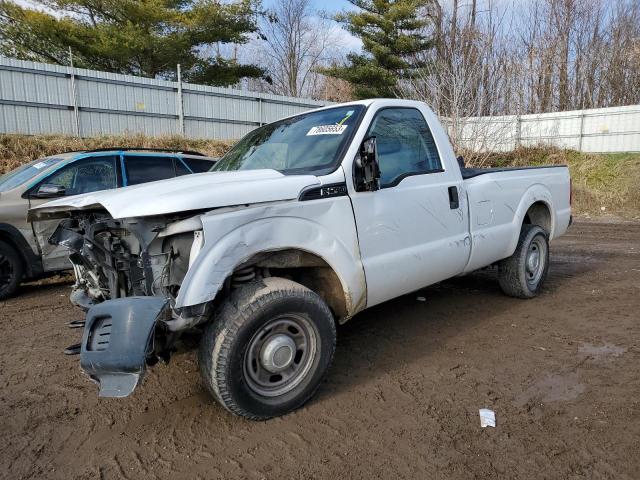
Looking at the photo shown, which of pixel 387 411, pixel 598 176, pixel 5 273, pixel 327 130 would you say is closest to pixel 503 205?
pixel 327 130

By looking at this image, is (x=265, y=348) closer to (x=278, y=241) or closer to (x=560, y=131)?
(x=278, y=241)

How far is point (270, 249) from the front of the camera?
2.85 metres

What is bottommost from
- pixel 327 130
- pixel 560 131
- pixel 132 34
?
pixel 327 130

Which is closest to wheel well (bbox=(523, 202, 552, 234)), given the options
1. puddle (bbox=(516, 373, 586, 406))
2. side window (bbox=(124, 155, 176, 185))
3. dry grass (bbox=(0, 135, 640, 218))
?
puddle (bbox=(516, 373, 586, 406))

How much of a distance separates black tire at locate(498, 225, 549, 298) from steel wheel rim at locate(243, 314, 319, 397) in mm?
2996

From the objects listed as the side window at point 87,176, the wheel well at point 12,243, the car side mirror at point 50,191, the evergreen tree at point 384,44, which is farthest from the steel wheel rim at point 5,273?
the evergreen tree at point 384,44

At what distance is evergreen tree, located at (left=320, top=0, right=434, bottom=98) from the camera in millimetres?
25359

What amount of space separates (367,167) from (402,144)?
0.82 m

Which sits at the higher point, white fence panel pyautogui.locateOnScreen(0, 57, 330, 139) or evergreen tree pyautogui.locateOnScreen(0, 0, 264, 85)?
evergreen tree pyautogui.locateOnScreen(0, 0, 264, 85)

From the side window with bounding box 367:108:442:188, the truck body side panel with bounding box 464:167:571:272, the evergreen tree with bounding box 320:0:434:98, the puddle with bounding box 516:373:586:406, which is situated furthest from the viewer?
the evergreen tree with bounding box 320:0:434:98

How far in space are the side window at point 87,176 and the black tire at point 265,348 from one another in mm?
4327

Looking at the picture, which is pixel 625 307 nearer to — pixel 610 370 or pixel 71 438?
pixel 610 370

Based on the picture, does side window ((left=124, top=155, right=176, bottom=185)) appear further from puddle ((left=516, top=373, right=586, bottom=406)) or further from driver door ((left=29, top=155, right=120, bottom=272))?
puddle ((left=516, top=373, right=586, bottom=406))

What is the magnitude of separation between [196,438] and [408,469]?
4.00 feet
